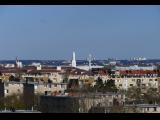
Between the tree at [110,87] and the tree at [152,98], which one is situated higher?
the tree at [110,87]

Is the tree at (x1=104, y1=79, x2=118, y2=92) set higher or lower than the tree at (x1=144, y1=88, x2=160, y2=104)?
higher

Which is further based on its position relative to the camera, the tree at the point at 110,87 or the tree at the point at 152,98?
the tree at the point at 110,87

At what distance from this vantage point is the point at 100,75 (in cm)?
1670

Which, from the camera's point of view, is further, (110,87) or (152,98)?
(110,87)

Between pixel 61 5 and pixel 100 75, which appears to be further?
pixel 100 75

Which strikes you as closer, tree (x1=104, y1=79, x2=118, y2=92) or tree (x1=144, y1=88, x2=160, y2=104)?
tree (x1=144, y1=88, x2=160, y2=104)

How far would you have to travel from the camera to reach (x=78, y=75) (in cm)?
1572
